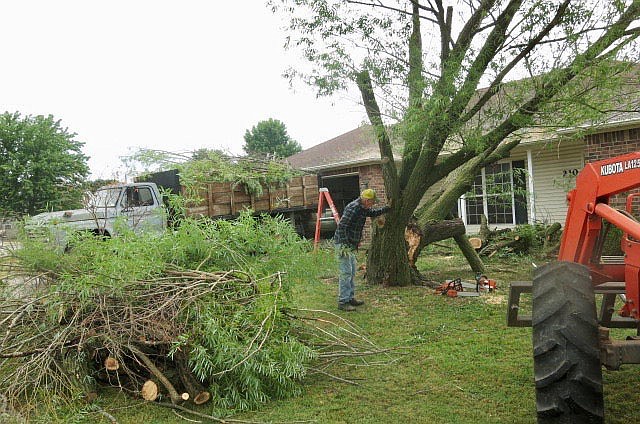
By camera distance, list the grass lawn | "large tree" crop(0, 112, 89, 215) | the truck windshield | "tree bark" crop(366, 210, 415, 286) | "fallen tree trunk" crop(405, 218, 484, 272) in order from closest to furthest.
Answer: the grass lawn
"tree bark" crop(366, 210, 415, 286)
"fallen tree trunk" crop(405, 218, 484, 272)
the truck windshield
"large tree" crop(0, 112, 89, 215)

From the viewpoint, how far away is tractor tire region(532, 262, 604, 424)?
303cm

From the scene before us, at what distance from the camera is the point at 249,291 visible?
5.18 metres

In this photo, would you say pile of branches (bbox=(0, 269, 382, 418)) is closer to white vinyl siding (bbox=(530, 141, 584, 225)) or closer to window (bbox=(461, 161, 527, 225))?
window (bbox=(461, 161, 527, 225))

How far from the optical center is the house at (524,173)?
13000mm

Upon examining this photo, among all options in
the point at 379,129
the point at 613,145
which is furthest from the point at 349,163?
the point at 379,129

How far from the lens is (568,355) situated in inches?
121

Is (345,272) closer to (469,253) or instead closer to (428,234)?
(428,234)

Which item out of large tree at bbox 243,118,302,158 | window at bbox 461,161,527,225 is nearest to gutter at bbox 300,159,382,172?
window at bbox 461,161,527,225

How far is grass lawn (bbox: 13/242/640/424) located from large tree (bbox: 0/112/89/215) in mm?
20261

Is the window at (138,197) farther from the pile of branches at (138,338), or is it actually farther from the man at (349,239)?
the pile of branches at (138,338)

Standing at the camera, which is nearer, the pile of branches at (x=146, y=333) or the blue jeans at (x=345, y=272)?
the pile of branches at (x=146, y=333)

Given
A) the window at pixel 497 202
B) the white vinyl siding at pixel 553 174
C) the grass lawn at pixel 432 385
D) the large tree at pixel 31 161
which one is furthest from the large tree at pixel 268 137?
the grass lawn at pixel 432 385

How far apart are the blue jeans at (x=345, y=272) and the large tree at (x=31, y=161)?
18.6m

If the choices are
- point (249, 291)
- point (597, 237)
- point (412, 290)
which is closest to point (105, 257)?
point (249, 291)
